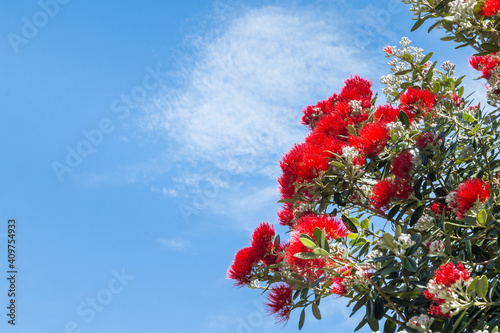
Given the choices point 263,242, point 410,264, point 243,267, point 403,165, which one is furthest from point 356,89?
point 410,264

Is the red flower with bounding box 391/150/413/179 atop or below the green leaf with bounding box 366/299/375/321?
atop

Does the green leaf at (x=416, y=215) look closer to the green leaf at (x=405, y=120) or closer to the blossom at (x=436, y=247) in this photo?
the blossom at (x=436, y=247)

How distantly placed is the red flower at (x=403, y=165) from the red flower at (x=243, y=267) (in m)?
1.36

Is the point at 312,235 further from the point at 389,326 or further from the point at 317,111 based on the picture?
the point at 317,111

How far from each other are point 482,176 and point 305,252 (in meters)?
1.67

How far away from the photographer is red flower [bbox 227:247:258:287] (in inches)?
163

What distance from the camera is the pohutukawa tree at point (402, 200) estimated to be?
312 centimetres

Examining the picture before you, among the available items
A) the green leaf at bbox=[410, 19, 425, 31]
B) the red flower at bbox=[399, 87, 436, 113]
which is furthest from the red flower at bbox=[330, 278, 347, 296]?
the green leaf at bbox=[410, 19, 425, 31]

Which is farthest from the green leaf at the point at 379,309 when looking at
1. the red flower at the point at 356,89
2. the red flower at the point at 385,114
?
the red flower at the point at 356,89

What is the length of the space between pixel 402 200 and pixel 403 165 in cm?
26

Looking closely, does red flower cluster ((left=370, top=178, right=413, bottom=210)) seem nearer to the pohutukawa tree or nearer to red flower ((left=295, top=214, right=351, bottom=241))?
the pohutukawa tree

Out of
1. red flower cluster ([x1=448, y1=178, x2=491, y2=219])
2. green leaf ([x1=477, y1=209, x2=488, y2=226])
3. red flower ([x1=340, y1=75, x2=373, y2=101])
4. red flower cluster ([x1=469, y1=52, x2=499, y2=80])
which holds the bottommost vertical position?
green leaf ([x1=477, y1=209, x2=488, y2=226])

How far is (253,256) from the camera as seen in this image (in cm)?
419

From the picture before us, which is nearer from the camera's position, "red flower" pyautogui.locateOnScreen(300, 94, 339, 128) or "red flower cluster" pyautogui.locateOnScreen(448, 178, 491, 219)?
"red flower cluster" pyautogui.locateOnScreen(448, 178, 491, 219)
